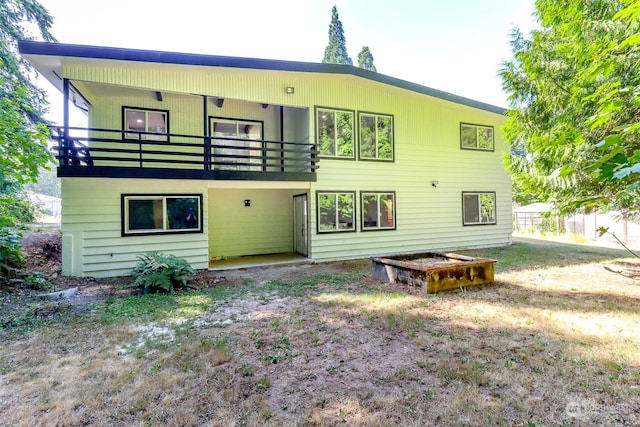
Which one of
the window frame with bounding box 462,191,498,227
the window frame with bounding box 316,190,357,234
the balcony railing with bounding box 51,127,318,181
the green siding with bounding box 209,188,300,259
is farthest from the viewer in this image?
the window frame with bounding box 462,191,498,227

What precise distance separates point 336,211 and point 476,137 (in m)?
6.70

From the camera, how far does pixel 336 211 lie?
33.1ft

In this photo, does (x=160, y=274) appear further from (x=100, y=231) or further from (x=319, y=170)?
(x=319, y=170)

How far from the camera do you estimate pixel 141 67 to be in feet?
25.0

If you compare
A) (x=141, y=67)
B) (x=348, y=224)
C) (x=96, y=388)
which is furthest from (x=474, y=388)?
(x=141, y=67)

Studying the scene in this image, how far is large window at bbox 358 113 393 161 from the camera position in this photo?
34.5 feet

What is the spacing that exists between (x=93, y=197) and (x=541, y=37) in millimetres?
11078

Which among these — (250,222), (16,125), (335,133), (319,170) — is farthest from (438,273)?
(16,125)

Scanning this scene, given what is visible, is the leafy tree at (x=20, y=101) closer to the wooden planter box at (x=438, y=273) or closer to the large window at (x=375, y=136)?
the wooden planter box at (x=438, y=273)

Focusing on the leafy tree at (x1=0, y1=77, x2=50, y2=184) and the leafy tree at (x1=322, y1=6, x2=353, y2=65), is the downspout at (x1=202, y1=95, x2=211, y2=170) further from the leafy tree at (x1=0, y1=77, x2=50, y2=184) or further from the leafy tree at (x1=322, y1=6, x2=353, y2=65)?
the leafy tree at (x1=322, y1=6, x2=353, y2=65)

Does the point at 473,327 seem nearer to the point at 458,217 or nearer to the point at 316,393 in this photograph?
the point at 316,393

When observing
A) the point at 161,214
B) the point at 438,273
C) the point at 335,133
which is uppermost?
the point at 335,133

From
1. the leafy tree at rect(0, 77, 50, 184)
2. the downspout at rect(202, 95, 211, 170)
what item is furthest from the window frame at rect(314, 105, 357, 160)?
the leafy tree at rect(0, 77, 50, 184)

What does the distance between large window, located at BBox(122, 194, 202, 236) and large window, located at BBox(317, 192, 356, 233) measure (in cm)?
349
